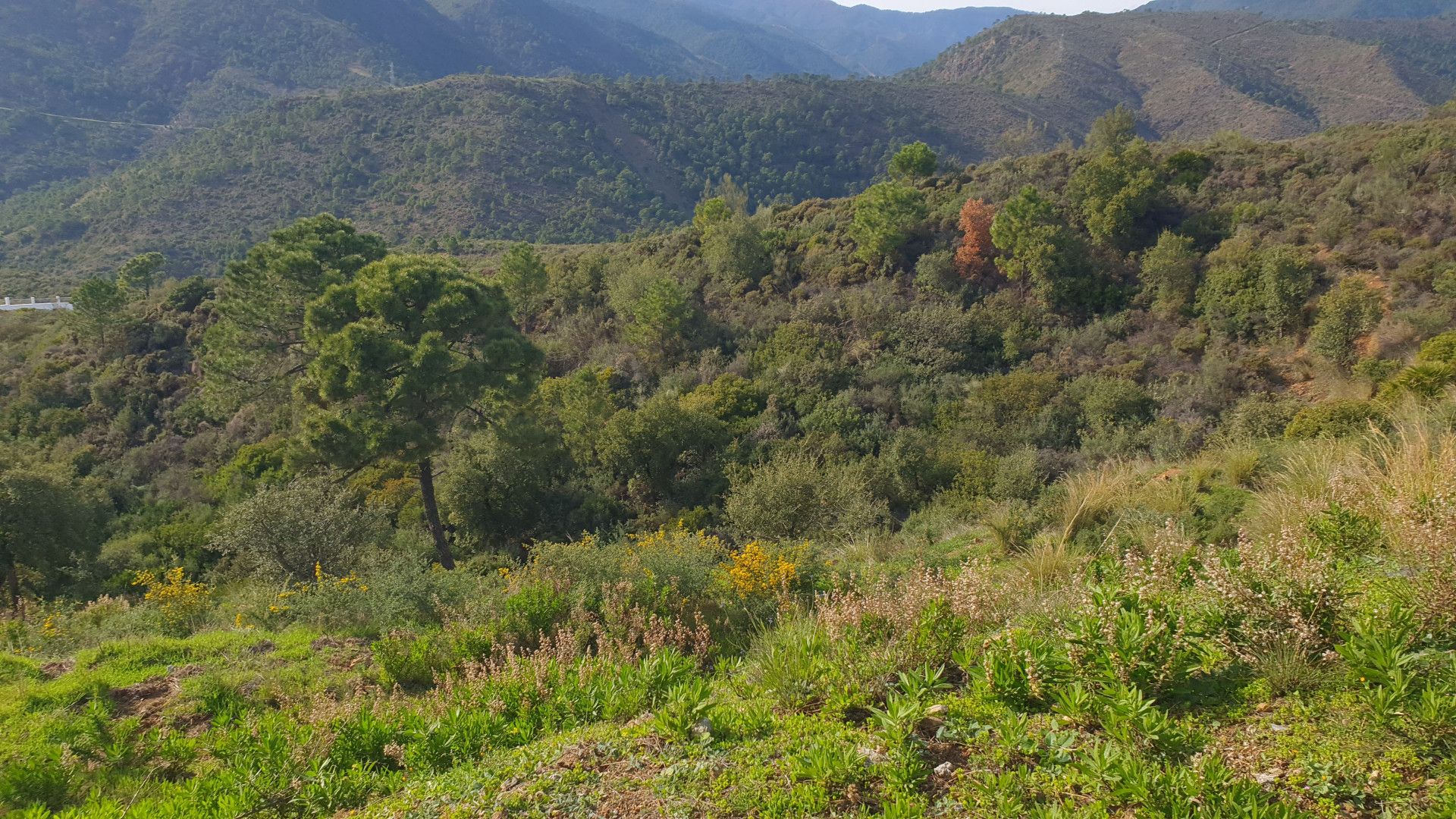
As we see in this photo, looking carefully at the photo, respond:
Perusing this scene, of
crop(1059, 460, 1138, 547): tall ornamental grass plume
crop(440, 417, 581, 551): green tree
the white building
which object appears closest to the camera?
crop(1059, 460, 1138, 547): tall ornamental grass plume

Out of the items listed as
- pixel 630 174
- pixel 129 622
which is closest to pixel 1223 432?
pixel 129 622

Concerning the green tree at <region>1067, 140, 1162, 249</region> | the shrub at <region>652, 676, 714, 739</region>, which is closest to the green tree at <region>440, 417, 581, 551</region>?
the shrub at <region>652, 676, 714, 739</region>

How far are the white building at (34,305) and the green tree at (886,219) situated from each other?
35440mm

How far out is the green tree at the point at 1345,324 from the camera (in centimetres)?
1368

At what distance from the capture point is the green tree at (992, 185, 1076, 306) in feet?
63.1

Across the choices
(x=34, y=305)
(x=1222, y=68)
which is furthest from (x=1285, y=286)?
(x=1222, y=68)

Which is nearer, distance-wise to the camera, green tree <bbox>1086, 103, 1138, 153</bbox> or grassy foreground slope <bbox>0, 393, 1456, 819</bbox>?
grassy foreground slope <bbox>0, 393, 1456, 819</bbox>

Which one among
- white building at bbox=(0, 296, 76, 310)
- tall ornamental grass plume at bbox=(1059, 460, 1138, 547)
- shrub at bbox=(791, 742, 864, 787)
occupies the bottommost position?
white building at bbox=(0, 296, 76, 310)

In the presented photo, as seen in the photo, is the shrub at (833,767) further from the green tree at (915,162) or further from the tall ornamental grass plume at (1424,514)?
the green tree at (915,162)

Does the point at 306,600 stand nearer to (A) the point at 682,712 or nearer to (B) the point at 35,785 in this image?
(B) the point at 35,785

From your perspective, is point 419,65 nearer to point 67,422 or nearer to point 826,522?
point 67,422

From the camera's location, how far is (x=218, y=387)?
16.3m

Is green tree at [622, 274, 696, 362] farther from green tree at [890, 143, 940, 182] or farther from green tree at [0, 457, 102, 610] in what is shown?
green tree at [0, 457, 102, 610]

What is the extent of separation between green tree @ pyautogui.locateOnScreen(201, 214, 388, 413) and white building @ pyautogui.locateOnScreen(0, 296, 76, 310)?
21307mm
